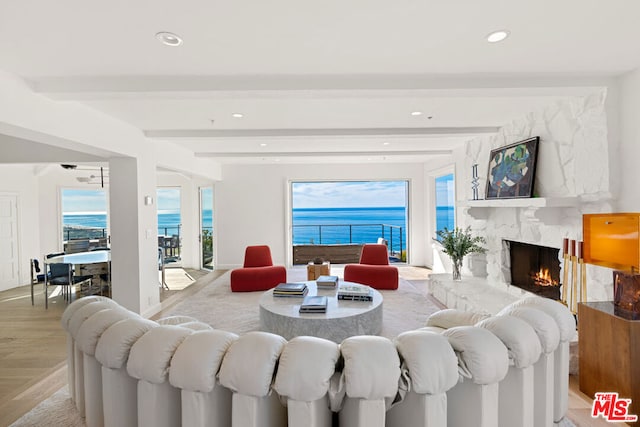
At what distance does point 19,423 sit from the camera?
2180 mm

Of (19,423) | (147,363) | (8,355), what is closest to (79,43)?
(147,363)

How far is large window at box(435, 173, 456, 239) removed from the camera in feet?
22.3

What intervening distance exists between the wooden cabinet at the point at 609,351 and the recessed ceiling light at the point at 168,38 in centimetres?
348

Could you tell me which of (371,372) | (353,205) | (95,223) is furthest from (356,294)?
(353,205)

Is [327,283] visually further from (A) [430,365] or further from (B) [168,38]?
(B) [168,38]

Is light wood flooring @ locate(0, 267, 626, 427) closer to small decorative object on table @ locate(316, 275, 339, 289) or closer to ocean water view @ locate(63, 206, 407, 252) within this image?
small decorative object on table @ locate(316, 275, 339, 289)

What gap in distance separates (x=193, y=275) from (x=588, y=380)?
695cm

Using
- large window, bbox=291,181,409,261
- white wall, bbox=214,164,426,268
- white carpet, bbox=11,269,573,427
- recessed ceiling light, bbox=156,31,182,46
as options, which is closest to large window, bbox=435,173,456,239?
white wall, bbox=214,164,426,268

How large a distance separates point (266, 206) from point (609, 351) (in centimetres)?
672

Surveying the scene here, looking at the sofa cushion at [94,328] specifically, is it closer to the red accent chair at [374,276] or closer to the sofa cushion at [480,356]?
the sofa cushion at [480,356]

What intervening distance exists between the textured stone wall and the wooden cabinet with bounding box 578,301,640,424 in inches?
22.3

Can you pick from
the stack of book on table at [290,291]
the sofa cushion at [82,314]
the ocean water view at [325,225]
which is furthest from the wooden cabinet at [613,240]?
the ocean water view at [325,225]

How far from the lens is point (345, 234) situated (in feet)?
39.8

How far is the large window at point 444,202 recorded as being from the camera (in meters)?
6.80
